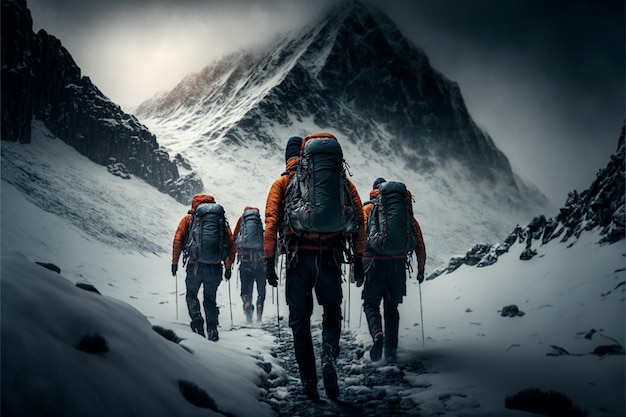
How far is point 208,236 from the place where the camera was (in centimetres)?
640

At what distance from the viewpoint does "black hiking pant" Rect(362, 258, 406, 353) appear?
5266 mm

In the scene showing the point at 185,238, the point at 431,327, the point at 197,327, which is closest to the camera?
the point at 197,327

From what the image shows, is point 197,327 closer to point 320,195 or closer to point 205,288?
point 205,288

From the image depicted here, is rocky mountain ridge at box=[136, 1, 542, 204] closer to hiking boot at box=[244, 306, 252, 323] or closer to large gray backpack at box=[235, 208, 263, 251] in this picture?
large gray backpack at box=[235, 208, 263, 251]

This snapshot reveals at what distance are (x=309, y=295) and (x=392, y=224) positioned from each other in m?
2.15

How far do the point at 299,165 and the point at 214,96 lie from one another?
98.8m

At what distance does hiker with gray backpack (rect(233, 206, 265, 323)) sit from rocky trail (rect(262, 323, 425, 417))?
3.84 meters

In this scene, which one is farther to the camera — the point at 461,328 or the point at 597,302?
the point at 461,328

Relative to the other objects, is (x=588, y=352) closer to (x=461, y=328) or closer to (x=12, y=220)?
(x=461, y=328)

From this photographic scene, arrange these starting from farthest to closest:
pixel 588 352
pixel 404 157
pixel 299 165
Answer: pixel 404 157 < pixel 588 352 < pixel 299 165

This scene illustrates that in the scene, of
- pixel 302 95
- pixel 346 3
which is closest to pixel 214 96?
pixel 302 95

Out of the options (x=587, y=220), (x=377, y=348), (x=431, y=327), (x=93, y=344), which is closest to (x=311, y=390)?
(x=377, y=348)

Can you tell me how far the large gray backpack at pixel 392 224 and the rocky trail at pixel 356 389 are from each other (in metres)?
1.65

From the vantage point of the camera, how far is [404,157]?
81062 millimetres
